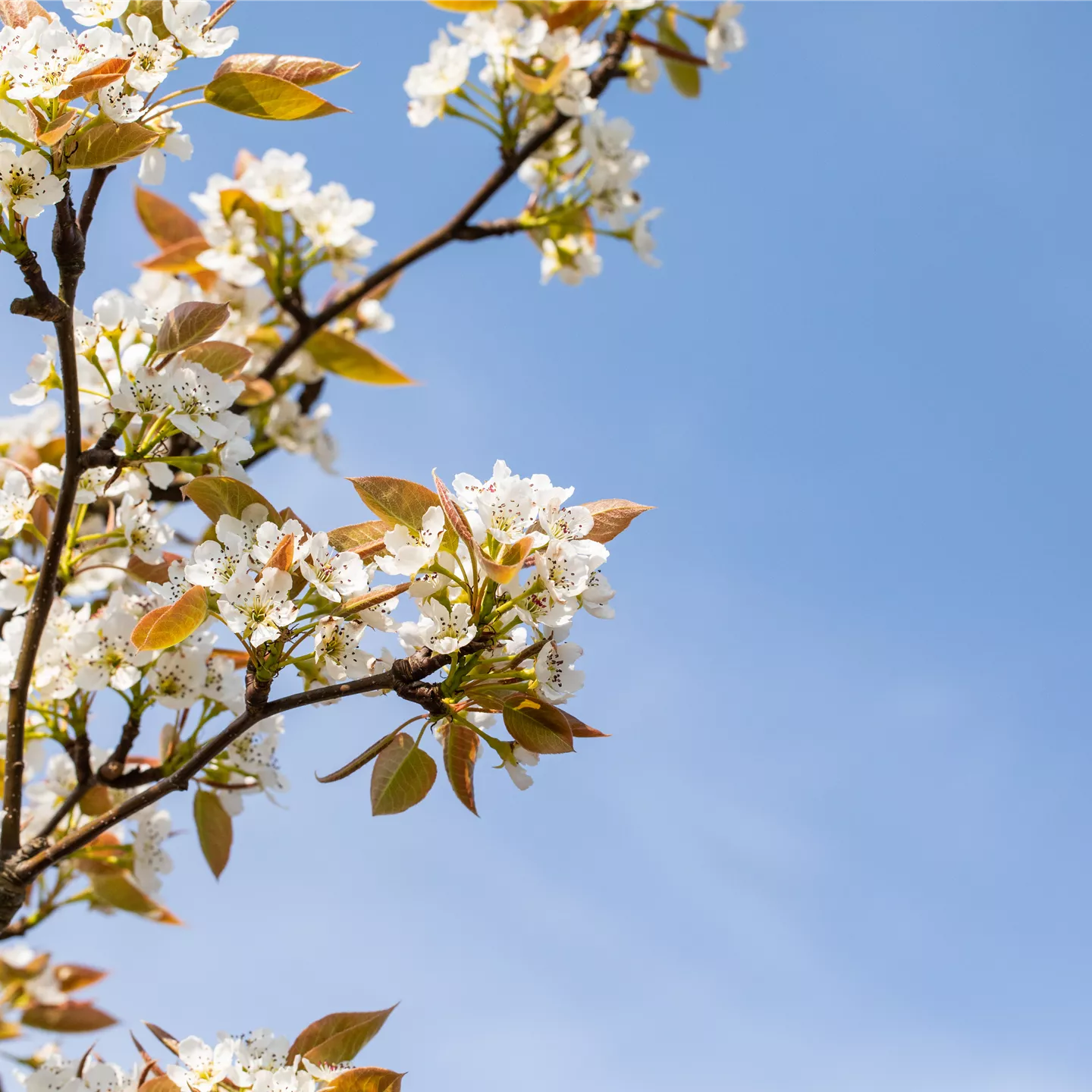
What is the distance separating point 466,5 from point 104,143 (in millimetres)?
1668

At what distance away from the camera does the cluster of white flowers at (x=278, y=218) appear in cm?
278

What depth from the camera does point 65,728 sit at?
2.00 m

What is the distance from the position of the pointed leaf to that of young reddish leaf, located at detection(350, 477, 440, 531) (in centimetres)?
185

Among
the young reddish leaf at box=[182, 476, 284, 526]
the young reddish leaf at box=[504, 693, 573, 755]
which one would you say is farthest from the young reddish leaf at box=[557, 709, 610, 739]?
the young reddish leaf at box=[182, 476, 284, 526]

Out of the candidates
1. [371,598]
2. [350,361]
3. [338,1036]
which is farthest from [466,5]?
[338,1036]

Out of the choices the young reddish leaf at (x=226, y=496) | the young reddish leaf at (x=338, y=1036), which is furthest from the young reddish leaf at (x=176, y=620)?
the young reddish leaf at (x=338, y=1036)

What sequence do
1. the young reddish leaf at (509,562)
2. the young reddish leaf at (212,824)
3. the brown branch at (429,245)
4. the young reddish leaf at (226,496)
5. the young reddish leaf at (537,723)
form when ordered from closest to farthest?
the young reddish leaf at (509,562)
the young reddish leaf at (537,723)
the young reddish leaf at (226,496)
the young reddish leaf at (212,824)
the brown branch at (429,245)

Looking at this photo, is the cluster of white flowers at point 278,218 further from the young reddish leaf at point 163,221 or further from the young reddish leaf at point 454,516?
the young reddish leaf at point 454,516

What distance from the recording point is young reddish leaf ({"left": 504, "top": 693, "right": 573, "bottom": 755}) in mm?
1430

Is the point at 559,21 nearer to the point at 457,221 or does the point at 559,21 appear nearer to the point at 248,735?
the point at 457,221

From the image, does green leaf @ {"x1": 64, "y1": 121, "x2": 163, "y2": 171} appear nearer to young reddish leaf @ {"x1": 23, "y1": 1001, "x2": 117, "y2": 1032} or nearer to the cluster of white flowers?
the cluster of white flowers

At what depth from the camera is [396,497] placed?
56.6 inches

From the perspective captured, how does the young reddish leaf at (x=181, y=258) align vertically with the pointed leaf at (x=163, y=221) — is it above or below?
below

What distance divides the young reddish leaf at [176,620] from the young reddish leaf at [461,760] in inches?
15.5
